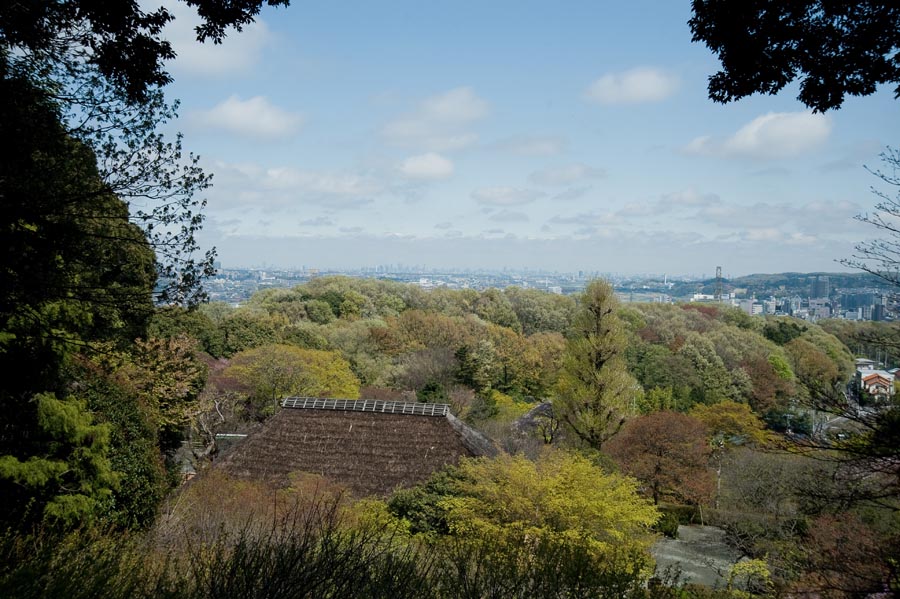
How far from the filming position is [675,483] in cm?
1836

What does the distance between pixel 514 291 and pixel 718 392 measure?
2233cm

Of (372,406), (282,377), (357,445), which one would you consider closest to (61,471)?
(357,445)

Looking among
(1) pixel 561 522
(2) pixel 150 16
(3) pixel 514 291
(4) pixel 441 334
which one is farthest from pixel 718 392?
(2) pixel 150 16

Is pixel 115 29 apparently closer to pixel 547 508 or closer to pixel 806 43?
pixel 806 43

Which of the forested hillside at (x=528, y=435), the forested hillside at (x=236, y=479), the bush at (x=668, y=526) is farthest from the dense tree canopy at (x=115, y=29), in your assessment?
the bush at (x=668, y=526)

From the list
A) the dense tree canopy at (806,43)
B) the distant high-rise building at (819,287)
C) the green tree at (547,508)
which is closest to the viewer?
the dense tree canopy at (806,43)

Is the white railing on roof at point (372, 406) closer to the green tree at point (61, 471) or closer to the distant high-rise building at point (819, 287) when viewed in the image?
the green tree at point (61, 471)

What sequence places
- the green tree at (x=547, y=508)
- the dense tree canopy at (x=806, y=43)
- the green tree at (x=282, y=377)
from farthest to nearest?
the green tree at (x=282, y=377)
the green tree at (x=547, y=508)
the dense tree canopy at (x=806, y=43)

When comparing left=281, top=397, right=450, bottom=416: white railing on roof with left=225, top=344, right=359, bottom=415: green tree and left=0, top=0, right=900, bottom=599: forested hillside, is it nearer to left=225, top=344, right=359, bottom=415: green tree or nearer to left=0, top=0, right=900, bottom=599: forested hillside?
left=0, top=0, right=900, bottom=599: forested hillside

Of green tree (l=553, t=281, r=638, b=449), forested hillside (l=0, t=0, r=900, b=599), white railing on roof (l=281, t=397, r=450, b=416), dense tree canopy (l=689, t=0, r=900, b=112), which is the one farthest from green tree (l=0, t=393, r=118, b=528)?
green tree (l=553, t=281, r=638, b=449)

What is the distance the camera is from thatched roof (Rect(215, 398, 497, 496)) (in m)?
12.8

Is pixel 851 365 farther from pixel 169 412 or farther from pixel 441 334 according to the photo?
pixel 169 412

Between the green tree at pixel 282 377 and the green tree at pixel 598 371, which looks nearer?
the green tree at pixel 598 371

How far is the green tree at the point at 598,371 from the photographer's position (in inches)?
707
